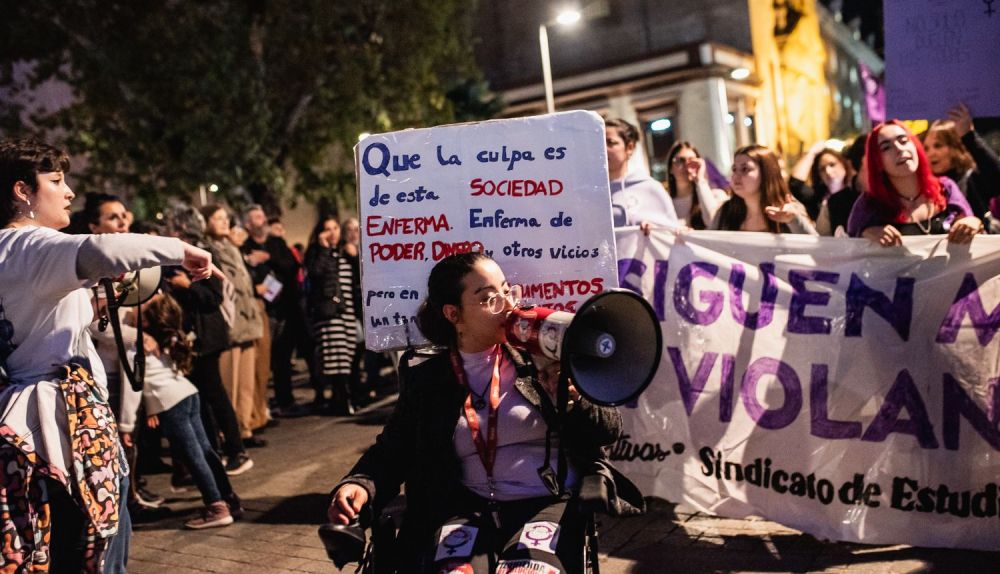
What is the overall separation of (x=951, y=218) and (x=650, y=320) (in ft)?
8.24

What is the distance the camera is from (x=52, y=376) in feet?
9.91

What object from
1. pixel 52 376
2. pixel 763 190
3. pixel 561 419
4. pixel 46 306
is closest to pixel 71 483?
pixel 52 376

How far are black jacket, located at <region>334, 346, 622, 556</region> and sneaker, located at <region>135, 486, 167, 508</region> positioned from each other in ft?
12.3

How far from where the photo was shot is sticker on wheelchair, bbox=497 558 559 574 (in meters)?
2.71

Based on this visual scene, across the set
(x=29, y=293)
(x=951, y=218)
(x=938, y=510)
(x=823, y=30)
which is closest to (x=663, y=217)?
(x=951, y=218)

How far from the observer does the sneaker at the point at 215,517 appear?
5742mm

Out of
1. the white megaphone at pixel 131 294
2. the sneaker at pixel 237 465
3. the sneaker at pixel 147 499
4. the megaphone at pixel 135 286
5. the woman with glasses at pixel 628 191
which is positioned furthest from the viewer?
the sneaker at pixel 237 465

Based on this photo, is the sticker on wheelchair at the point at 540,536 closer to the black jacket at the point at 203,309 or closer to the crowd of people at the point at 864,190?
the crowd of people at the point at 864,190

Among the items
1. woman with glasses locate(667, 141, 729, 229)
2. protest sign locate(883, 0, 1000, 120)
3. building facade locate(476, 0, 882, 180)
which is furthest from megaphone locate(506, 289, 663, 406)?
building facade locate(476, 0, 882, 180)

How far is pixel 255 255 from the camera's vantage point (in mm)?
9281

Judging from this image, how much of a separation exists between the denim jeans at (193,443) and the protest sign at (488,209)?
7.44ft

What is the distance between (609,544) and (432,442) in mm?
2013

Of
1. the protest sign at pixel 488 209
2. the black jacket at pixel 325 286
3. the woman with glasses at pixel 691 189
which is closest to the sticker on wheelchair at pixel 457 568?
the protest sign at pixel 488 209

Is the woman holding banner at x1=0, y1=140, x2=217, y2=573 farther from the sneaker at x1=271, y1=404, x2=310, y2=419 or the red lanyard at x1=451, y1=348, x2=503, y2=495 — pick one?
the sneaker at x1=271, y1=404, x2=310, y2=419
